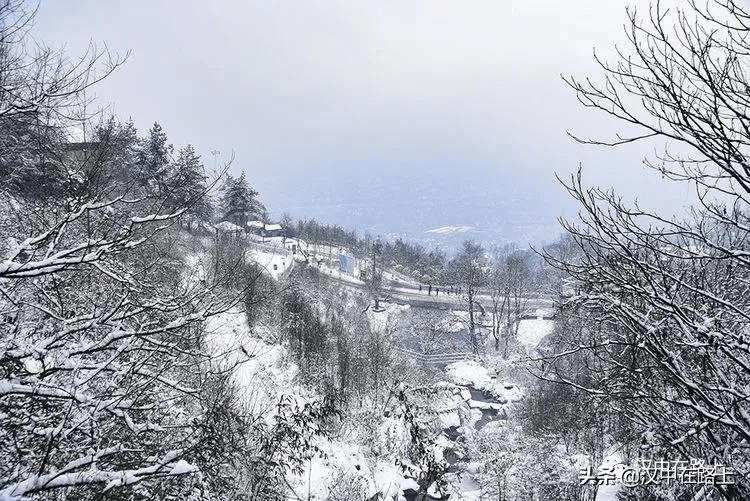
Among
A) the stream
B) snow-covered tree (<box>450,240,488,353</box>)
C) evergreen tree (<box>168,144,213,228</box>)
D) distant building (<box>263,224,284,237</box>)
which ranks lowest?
the stream

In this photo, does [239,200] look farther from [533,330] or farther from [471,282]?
[533,330]

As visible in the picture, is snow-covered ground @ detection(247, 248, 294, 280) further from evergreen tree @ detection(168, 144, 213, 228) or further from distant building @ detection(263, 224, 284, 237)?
evergreen tree @ detection(168, 144, 213, 228)

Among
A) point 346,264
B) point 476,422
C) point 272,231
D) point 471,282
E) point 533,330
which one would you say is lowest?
point 476,422

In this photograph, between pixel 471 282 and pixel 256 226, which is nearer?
pixel 471 282

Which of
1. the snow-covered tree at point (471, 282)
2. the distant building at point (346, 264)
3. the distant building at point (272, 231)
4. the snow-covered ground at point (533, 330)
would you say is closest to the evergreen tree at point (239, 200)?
the distant building at point (272, 231)

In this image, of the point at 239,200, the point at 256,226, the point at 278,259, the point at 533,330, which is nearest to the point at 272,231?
the point at 256,226

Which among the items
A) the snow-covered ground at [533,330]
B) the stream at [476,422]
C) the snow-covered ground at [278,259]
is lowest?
the stream at [476,422]

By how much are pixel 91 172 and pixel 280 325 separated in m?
19.5

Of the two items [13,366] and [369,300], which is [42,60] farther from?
[369,300]

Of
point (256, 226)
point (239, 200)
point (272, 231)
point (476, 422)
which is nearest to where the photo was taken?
point (476, 422)

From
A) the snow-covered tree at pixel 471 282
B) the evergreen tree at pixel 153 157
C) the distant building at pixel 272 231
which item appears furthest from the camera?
the distant building at pixel 272 231

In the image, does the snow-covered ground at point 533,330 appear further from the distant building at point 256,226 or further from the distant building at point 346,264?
the distant building at point 256,226

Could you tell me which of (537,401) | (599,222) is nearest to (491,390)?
(537,401)

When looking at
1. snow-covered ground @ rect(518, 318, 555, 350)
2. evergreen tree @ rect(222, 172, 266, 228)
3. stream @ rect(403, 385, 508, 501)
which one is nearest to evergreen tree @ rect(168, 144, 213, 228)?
stream @ rect(403, 385, 508, 501)
